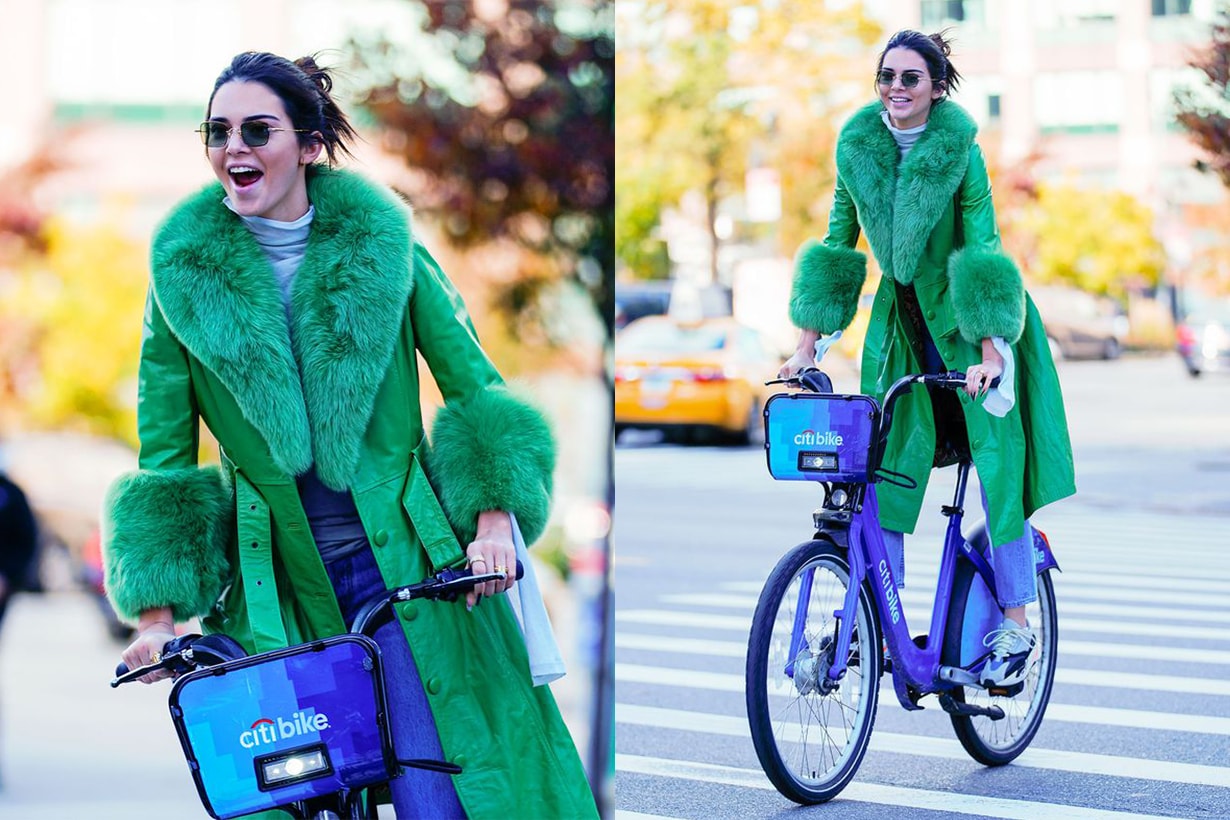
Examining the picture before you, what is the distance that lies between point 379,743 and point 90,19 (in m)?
27.1

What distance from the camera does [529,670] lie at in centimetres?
360

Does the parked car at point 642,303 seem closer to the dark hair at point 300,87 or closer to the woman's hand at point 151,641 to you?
the dark hair at point 300,87

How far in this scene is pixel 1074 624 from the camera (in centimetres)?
873

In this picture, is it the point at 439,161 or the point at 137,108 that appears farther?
the point at 137,108

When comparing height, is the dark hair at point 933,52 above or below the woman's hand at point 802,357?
above

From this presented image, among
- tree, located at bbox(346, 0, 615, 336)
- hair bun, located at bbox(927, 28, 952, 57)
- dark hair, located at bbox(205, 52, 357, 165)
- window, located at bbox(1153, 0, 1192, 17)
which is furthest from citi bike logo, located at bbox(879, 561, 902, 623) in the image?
window, located at bbox(1153, 0, 1192, 17)

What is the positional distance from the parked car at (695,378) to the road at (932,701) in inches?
143

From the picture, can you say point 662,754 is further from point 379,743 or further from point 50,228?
point 50,228

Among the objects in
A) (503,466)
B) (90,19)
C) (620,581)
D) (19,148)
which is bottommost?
(620,581)

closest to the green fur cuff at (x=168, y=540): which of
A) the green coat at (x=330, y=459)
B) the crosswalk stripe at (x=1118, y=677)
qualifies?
the green coat at (x=330, y=459)

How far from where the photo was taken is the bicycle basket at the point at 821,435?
17.1ft

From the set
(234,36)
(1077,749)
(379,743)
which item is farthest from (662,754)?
(234,36)

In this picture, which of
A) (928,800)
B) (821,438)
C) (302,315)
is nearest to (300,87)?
(302,315)

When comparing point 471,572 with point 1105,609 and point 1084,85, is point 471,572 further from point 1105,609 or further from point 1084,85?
point 1084,85
